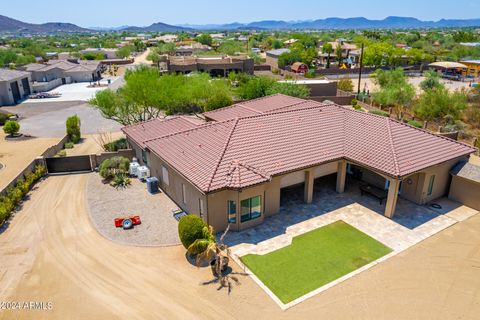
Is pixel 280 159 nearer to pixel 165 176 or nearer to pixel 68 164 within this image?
pixel 165 176

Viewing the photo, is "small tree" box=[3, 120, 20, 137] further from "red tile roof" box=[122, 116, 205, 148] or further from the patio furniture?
the patio furniture

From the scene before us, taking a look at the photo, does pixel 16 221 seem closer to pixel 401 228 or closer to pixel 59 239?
pixel 59 239

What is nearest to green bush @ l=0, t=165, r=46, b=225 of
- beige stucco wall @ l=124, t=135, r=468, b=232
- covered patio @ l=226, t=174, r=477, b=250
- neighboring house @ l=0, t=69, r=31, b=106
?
beige stucco wall @ l=124, t=135, r=468, b=232

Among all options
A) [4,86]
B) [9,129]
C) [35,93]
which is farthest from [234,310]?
[35,93]

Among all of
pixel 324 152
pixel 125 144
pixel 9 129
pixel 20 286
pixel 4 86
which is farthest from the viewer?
pixel 4 86

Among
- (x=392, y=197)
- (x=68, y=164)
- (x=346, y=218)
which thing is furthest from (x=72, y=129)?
(x=392, y=197)

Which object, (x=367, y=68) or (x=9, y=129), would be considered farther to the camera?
(x=367, y=68)
